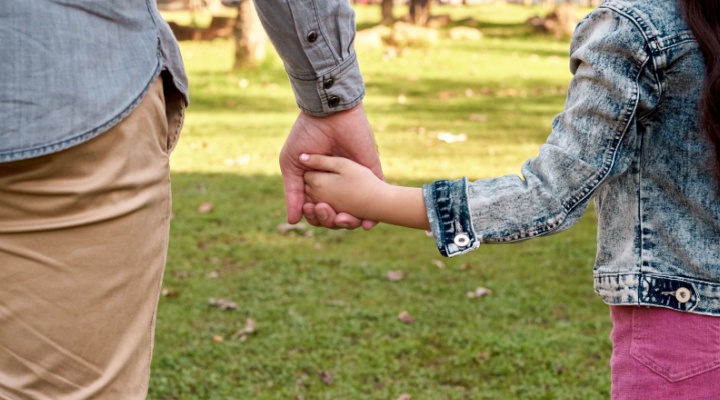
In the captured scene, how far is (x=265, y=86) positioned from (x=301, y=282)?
7.37 meters

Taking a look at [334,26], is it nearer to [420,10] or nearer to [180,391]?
[180,391]

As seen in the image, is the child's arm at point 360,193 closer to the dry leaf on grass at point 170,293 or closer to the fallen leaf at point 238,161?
the dry leaf on grass at point 170,293

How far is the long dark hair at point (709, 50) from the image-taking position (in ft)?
5.35

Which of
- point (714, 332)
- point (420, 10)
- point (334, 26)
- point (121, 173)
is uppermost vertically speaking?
point (334, 26)

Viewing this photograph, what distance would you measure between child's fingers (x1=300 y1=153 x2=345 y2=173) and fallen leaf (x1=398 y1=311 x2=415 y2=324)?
6.98 ft

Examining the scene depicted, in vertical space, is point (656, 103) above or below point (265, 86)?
above

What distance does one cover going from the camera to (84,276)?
1468 millimetres

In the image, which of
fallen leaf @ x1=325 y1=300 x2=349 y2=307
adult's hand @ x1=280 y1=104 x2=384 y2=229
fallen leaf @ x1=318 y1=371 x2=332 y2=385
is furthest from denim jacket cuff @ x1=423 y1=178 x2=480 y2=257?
fallen leaf @ x1=325 y1=300 x2=349 y2=307

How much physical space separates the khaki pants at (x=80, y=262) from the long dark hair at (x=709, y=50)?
0.97 meters

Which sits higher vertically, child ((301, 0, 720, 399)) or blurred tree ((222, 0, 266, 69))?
child ((301, 0, 720, 399))

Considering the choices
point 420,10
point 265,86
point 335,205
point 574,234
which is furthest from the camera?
point 420,10

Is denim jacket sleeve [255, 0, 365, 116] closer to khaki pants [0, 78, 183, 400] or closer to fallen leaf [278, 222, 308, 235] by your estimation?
khaki pants [0, 78, 183, 400]

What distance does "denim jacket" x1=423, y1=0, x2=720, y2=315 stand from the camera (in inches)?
65.9

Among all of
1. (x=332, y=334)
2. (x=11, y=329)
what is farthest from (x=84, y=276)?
(x=332, y=334)
